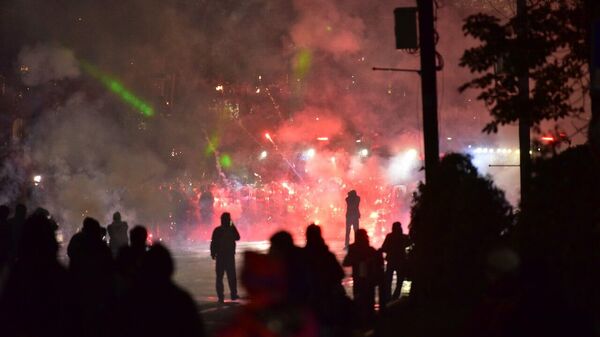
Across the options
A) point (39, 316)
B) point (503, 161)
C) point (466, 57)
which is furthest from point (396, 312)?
point (503, 161)

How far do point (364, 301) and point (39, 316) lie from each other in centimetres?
598

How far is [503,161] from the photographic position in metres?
43.2

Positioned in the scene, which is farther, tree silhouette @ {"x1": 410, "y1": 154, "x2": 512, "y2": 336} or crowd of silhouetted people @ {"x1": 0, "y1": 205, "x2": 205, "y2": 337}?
tree silhouette @ {"x1": 410, "y1": 154, "x2": 512, "y2": 336}

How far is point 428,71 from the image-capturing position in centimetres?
1357

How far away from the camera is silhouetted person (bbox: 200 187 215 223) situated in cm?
3094

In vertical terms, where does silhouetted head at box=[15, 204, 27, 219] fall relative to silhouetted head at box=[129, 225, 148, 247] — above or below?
above

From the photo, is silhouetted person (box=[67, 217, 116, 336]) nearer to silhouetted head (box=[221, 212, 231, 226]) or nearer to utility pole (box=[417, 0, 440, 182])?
utility pole (box=[417, 0, 440, 182])

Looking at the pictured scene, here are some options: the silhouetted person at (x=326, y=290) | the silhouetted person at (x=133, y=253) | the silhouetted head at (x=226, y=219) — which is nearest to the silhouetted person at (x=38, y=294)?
the silhouetted person at (x=133, y=253)

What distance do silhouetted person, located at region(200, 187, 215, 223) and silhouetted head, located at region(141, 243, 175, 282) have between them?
25.5m

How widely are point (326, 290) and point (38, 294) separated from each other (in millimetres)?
3375

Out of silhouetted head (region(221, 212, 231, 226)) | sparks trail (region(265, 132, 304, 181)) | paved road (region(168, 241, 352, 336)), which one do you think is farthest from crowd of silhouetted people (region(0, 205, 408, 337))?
sparks trail (region(265, 132, 304, 181))

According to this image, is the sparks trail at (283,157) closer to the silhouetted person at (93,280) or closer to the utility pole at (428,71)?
the utility pole at (428,71)

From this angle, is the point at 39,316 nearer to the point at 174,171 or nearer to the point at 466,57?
the point at 466,57

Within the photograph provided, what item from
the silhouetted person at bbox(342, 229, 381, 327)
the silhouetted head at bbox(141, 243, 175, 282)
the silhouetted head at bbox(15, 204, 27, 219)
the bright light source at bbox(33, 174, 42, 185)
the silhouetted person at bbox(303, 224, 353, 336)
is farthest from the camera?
the bright light source at bbox(33, 174, 42, 185)
